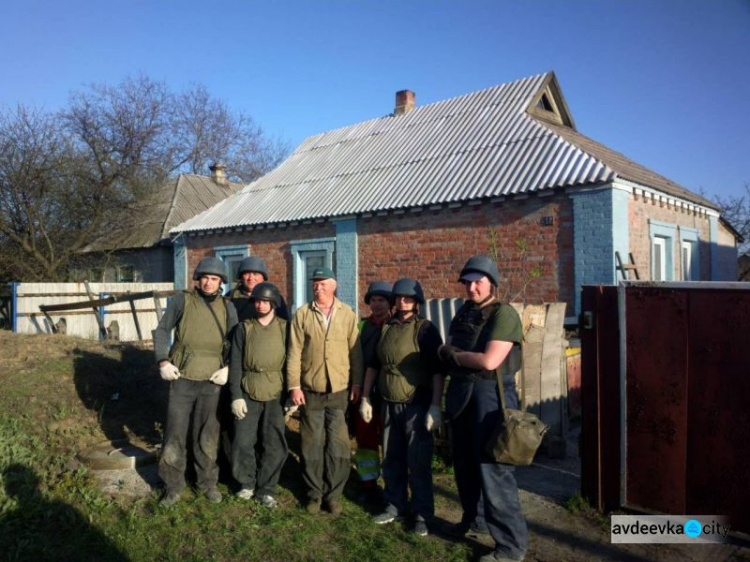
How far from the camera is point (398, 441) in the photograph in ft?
13.7

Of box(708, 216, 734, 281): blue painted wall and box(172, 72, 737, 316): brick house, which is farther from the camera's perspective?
box(708, 216, 734, 281): blue painted wall

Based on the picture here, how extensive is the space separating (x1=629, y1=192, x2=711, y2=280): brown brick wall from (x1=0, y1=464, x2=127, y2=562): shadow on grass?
26.8 ft

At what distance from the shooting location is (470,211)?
10172mm

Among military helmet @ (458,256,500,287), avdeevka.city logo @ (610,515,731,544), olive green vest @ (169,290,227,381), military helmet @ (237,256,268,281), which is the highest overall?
military helmet @ (237,256,268,281)

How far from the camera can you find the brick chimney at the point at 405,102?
1527 cm

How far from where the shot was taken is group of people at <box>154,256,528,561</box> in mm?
3717

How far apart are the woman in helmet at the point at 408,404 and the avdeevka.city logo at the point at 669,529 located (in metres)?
1.26

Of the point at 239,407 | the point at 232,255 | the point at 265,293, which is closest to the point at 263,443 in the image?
the point at 239,407

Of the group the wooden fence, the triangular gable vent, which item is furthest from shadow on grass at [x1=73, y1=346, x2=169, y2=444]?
the triangular gable vent

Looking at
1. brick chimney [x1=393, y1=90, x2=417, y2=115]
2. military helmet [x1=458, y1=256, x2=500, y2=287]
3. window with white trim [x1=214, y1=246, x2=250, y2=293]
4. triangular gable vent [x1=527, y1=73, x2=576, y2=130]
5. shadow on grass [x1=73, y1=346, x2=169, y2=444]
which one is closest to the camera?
military helmet [x1=458, y1=256, x2=500, y2=287]

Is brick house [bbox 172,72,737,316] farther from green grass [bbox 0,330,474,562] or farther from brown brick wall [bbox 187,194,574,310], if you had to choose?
green grass [bbox 0,330,474,562]

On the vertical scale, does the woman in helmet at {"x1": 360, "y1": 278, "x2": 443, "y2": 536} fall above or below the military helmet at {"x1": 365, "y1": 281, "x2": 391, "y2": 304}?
below

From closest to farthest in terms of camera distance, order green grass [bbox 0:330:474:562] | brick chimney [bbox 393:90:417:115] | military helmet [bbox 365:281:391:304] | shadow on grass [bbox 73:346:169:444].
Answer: green grass [bbox 0:330:474:562]
military helmet [bbox 365:281:391:304]
shadow on grass [bbox 73:346:169:444]
brick chimney [bbox 393:90:417:115]

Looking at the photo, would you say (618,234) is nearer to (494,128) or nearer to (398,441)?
(494,128)
